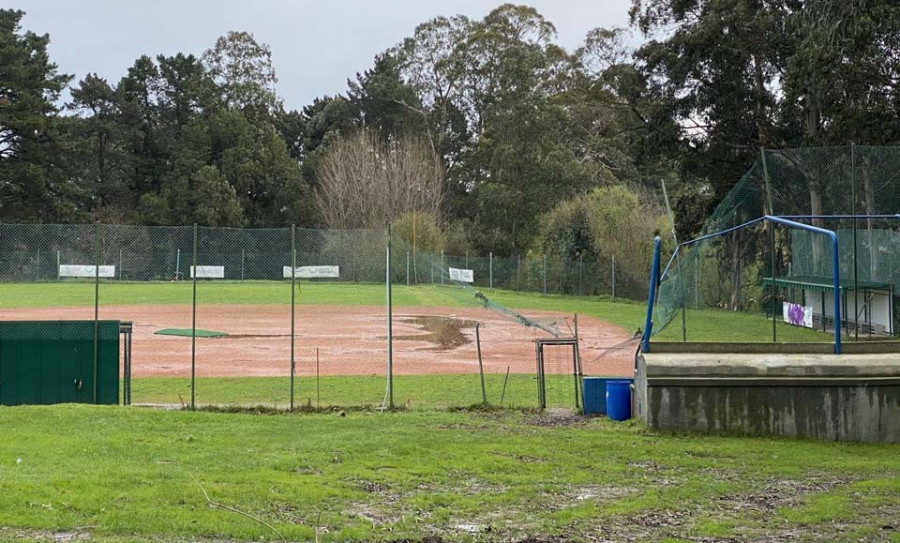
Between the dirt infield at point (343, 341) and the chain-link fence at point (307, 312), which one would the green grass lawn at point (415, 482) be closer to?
the chain-link fence at point (307, 312)

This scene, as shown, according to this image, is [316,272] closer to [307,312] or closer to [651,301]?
[307,312]

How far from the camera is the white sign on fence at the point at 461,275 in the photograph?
5138 centimetres

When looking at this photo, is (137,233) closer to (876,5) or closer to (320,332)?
(320,332)

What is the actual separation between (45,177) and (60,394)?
58.3 m

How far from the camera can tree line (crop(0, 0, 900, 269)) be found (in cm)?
3600

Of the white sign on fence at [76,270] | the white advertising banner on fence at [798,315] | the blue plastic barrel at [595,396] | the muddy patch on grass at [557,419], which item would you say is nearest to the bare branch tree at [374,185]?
the white sign on fence at [76,270]

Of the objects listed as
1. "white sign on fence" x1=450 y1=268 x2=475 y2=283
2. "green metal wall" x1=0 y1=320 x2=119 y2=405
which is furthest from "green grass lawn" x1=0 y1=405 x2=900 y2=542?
"white sign on fence" x1=450 y1=268 x2=475 y2=283

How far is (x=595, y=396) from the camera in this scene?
14148 millimetres

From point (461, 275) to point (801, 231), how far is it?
2930cm

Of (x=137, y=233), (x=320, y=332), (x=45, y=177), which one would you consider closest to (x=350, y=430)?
(x=320, y=332)

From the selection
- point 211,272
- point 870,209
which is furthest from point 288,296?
point 870,209

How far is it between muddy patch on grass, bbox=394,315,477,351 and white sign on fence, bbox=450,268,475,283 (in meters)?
14.3

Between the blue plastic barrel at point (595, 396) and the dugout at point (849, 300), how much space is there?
793 cm

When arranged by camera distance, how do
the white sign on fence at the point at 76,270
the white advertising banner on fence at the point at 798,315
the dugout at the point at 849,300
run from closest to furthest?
1. the white advertising banner on fence at the point at 798,315
2. the dugout at the point at 849,300
3. the white sign on fence at the point at 76,270
